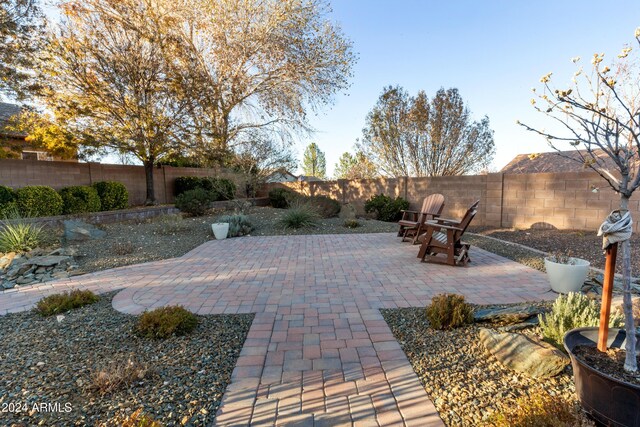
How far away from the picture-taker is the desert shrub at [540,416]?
136cm

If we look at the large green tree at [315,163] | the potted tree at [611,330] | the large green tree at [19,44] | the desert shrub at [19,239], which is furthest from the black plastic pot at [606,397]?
the large green tree at [315,163]

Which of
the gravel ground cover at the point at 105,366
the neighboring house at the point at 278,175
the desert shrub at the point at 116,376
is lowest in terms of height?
the gravel ground cover at the point at 105,366

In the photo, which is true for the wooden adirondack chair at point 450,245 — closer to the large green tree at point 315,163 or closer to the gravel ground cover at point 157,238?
the gravel ground cover at point 157,238

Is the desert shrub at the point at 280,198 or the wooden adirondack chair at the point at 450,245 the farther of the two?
the desert shrub at the point at 280,198

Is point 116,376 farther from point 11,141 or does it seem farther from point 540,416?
point 11,141

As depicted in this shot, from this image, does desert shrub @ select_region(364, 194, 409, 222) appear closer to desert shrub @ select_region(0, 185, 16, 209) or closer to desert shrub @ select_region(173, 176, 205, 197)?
desert shrub @ select_region(173, 176, 205, 197)

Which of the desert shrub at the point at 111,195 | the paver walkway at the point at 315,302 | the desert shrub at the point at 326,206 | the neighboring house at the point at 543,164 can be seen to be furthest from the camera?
the neighboring house at the point at 543,164

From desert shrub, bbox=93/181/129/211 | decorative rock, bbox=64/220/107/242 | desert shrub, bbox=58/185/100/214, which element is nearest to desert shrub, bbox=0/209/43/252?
decorative rock, bbox=64/220/107/242

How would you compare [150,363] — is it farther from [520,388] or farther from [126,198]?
[126,198]

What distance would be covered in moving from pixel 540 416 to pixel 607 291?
2.55ft

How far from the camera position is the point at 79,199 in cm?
916

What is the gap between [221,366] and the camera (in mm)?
2188

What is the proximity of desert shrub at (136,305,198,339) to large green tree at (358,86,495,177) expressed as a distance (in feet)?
43.1

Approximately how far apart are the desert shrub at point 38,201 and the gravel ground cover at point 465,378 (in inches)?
371
